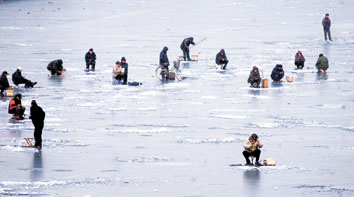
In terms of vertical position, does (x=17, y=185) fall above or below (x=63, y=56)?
below

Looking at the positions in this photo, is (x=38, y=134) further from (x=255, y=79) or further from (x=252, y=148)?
(x=255, y=79)

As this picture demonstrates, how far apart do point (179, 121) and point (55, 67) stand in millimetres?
12560

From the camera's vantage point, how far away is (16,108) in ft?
88.0

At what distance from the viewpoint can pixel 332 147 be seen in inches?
894

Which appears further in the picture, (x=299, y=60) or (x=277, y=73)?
(x=299, y=60)

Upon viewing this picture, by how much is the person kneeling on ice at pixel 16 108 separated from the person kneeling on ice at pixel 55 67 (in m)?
11.2

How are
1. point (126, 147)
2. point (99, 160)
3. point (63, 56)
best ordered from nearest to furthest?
point (99, 160) < point (126, 147) < point (63, 56)

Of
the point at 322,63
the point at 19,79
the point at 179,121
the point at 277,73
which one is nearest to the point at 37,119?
the point at 179,121

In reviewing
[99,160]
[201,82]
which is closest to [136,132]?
[99,160]

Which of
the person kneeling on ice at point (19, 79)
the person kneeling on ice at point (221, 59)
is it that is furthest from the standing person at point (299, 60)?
the person kneeling on ice at point (19, 79)

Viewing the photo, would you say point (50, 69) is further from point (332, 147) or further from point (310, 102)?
point (332, 147)

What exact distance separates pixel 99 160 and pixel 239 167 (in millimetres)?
3244

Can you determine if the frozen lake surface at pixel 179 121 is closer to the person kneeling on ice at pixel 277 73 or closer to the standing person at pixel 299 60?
the standing person at pixel 299 60

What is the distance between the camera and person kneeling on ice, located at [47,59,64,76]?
125 feet
